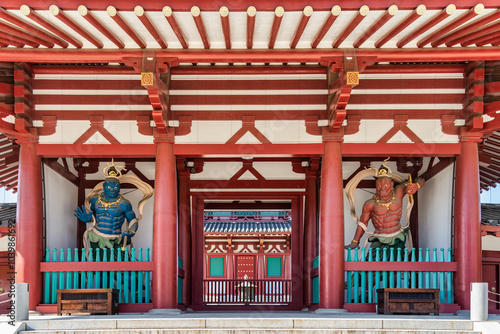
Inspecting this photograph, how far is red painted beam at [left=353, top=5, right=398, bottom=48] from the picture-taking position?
7809 mm

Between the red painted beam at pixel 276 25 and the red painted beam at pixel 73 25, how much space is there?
2200mm

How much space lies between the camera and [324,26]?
27.8 feet

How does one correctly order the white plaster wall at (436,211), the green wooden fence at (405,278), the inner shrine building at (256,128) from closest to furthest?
the inner shrine building at (256,128)
the green wooden fence at (405,278)
the white plaster wall at (436,211)

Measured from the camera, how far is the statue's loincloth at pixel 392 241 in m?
11.2

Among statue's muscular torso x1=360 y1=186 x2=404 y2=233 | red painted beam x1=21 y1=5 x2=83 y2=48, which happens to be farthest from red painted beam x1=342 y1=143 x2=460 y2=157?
red painted beam x1=21 y1=5 x2=83 y2=48

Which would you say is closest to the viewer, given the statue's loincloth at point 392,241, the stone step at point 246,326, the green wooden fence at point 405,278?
the stone step at point 246,326

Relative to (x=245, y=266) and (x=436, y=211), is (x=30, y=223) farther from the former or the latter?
(x=245, y=266)

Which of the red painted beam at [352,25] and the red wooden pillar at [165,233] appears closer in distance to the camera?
the red painted beam at [352,25]

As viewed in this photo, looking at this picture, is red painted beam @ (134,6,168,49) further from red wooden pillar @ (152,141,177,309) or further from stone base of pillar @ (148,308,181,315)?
stone base of pillar @ (148,308,181,315)

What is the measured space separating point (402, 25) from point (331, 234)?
10.8 ft

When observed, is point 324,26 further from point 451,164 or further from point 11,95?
point 11,95

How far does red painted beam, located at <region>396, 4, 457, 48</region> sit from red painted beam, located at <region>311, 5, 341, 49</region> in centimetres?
109

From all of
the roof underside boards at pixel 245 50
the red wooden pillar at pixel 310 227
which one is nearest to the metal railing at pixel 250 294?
the red wooden pillar at pixel 310 227

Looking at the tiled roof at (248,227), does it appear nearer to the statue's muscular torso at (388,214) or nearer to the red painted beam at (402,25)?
the statue's muscular torso at (388,214)
